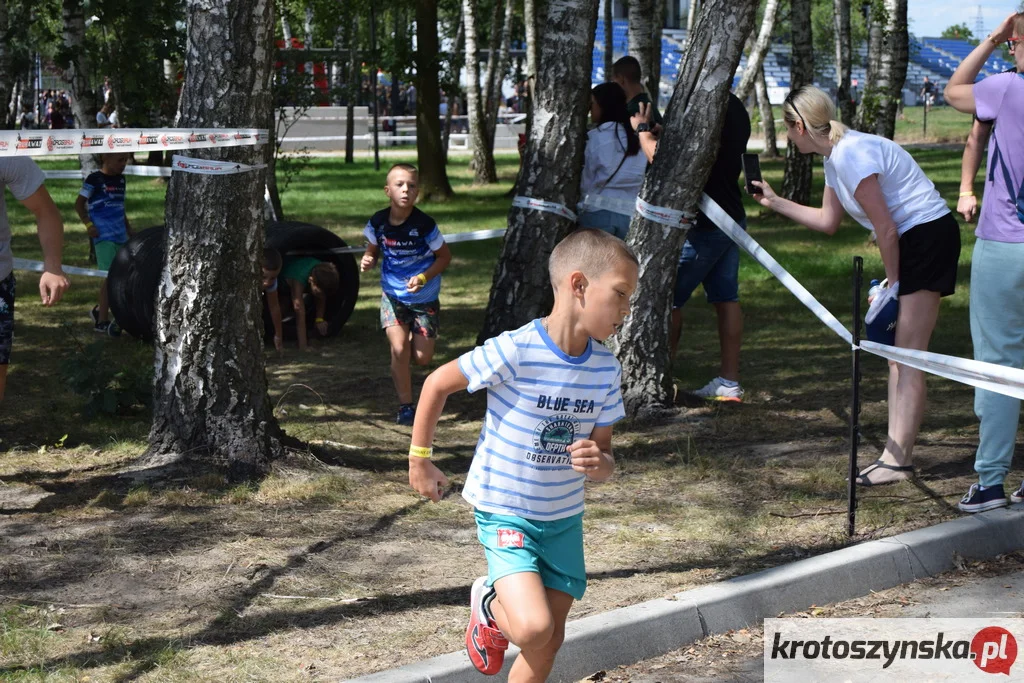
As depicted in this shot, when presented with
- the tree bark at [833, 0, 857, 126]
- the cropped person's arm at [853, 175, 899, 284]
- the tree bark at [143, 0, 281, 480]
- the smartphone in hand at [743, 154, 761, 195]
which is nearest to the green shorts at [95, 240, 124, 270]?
the tree bark at [143, 0, 281, 480]

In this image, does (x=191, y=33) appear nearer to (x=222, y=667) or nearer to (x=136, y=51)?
(x=222, y=667)

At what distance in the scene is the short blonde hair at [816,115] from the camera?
5.88 meters

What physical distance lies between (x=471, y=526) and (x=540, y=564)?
6.84ft

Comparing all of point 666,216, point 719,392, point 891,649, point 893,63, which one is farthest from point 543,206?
point 893,63

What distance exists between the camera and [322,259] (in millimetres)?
10867

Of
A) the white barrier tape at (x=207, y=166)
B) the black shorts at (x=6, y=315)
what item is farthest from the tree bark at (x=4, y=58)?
the black shorts at (x=6, y=315)

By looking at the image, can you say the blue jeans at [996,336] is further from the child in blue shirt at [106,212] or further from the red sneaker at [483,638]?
the child in blue shirt at [106,212]

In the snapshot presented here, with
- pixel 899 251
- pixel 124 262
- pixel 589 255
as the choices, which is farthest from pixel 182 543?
pixel 124 262

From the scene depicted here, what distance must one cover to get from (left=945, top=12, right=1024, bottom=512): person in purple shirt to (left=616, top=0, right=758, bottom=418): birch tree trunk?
1.81 m

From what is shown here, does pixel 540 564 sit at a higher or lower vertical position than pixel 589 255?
lower

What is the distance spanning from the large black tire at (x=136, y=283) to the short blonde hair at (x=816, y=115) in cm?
565

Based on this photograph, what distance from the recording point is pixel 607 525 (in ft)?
18.8

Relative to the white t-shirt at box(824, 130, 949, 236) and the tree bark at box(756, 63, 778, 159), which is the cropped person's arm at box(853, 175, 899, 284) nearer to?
the white t-shirt at box(824, 130, 949, 236)

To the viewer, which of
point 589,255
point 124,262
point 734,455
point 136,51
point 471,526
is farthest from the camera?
point 136,51
